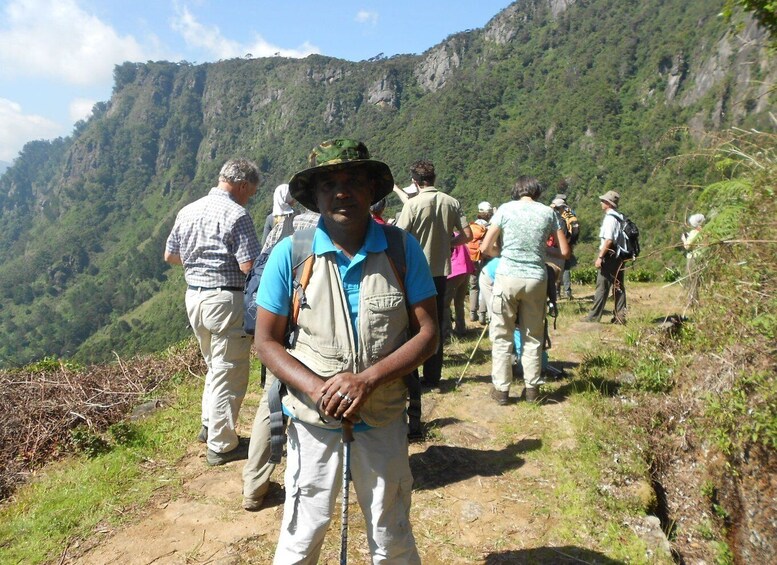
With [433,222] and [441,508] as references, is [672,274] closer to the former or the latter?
[433,222]

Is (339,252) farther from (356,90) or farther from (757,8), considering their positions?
(356,90)

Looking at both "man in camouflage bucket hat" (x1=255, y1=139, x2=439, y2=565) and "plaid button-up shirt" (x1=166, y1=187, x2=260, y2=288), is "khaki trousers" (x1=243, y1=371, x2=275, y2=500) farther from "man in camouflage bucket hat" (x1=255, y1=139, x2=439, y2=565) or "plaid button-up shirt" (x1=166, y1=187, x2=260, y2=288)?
"man in camouflage bucket hat" (x1=255, y1=139, x2=439, y2=565)

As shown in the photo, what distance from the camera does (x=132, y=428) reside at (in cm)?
435

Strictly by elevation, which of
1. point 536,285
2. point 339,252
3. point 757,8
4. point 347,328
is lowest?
point 536,285

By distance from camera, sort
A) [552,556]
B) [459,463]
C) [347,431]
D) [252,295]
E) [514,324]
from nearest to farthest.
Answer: [347,431], [552,556], [252,295], [459,463], [514,324]

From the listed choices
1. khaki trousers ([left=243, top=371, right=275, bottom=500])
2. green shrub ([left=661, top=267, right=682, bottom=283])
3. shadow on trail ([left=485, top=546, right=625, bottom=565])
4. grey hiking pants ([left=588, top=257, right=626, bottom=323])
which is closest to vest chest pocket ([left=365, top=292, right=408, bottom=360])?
khaki trousers ([left=243, top=371, right=275, bottom=500])

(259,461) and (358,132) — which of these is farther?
(358,132)

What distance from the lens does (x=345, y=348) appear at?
1.81 metres

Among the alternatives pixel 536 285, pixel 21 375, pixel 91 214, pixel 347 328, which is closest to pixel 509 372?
pixel 536 285

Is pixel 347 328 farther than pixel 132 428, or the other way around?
pixel 132 428

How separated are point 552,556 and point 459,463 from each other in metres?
1.03

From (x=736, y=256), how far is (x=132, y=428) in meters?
5.05

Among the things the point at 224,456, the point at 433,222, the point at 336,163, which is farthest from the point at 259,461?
the point at 433,222

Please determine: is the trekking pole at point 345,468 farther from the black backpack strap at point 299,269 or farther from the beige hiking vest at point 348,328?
the black backpack strap at point 299,269
